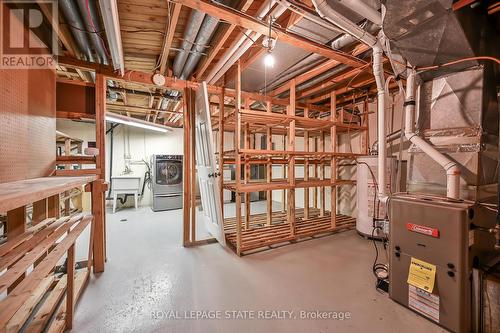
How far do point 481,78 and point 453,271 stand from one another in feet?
4.98

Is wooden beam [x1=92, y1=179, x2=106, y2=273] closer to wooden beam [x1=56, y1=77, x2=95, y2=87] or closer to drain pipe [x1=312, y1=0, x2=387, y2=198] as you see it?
wooden beam [x1=56, y1=77, x2=95, y2=87]

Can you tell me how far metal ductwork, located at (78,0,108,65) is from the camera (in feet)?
5.39

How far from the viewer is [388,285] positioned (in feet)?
6.41

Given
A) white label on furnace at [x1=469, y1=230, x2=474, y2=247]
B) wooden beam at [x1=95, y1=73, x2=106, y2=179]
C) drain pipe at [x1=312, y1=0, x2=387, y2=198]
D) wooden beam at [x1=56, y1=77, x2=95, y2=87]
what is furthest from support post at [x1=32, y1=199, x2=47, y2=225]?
white label on furnace at [x1=469, y1=230, x2=474, y2=247]

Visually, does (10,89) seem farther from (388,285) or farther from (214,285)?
(388,285)

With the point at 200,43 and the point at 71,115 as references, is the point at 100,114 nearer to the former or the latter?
the point at 71,115

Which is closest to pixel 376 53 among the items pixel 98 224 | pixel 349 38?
pixel 349 38

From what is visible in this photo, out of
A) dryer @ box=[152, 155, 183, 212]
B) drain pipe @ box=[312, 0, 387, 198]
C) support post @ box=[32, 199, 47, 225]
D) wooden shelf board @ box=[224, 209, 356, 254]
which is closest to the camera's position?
drain pipe @ box=[312, 0, 387, 198]

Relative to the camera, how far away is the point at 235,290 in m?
2.02

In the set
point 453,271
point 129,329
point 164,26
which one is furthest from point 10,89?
point 453,271

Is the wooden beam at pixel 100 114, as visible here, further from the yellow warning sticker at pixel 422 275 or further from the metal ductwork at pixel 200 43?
the yellow warning sticker at pixel 422 275

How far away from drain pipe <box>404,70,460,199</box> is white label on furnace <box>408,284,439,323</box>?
77 cm

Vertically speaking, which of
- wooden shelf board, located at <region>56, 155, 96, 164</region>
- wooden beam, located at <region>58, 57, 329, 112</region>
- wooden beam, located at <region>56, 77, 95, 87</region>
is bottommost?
wooden shelf board, located at <region>56, 155, 96, 164</region>

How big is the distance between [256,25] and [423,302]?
8.45 ft
